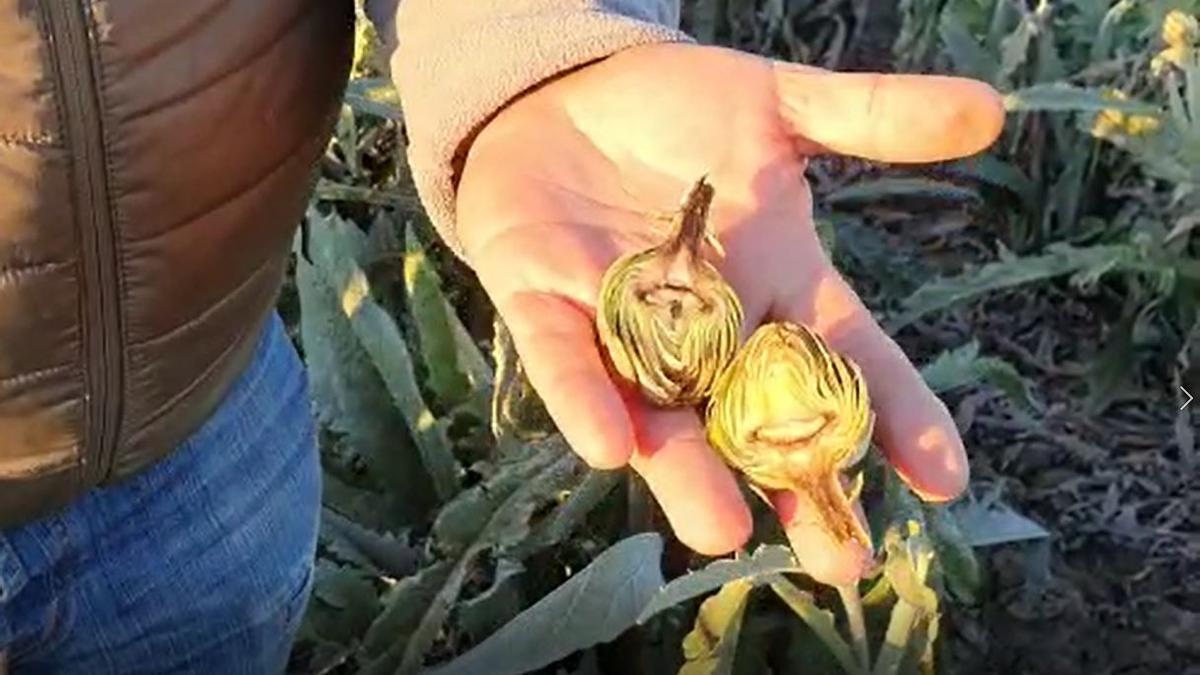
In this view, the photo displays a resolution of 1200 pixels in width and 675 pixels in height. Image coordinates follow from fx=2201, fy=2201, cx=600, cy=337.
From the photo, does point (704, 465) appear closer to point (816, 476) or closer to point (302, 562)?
point (816, 476)

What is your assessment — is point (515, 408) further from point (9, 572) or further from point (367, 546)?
point (9, 572)

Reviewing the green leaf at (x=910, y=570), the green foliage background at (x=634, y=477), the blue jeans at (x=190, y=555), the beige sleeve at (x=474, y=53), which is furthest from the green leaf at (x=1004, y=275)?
the beige sleeve at (x=474, y=53)

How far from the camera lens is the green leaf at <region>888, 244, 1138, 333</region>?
1584 mm

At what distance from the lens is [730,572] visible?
1.06 m

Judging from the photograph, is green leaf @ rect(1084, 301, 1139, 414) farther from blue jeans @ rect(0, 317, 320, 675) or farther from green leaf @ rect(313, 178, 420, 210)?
blue jeans @ rect(0, 317, 320, 675)

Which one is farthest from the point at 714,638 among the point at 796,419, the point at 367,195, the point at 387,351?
the point at 367,195

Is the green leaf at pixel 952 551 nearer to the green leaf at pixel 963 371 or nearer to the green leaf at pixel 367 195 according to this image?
the green leaf at pixel 963 371

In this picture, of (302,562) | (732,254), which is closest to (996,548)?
(302,562)

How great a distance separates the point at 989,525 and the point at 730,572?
315mm

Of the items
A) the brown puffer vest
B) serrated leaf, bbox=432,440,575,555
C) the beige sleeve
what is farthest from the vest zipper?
serrated leaf, bbox=432,440,575,555

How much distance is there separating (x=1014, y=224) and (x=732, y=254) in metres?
1.11

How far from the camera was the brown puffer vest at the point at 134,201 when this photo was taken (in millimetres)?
679

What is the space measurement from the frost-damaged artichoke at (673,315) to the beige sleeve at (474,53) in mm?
69

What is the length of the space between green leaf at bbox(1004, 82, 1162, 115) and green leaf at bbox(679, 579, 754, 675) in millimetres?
581
